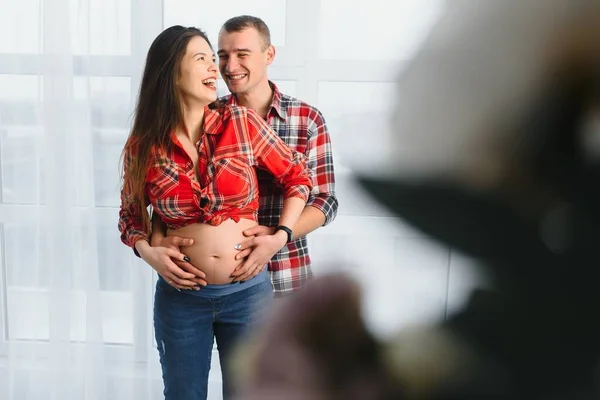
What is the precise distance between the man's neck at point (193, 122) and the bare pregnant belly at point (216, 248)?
0.23 metres

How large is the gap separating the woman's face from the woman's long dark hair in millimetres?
13

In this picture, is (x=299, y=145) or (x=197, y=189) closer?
(x=197, y=189)

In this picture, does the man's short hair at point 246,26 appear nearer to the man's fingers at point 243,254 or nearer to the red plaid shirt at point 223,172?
the red plaid shirt at point 223,172

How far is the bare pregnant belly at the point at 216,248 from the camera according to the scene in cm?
143

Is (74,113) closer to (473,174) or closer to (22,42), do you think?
(22,42)

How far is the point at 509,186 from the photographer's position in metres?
0.09

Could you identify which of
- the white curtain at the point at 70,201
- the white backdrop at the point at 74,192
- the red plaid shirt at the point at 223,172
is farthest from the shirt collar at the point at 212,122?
the white curtain at the point at 70,201

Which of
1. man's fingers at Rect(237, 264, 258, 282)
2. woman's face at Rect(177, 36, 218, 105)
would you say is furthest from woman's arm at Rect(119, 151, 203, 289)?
woman's face at Rect(177, 36, 218, 105)

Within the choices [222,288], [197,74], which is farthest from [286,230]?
[197,74]

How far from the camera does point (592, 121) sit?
9 centimetres

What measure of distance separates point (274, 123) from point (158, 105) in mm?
283

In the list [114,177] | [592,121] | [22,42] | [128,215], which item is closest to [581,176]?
[592,121]

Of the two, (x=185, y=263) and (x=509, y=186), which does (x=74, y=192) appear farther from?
(x=509, y=186)

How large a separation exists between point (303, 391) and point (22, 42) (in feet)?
8.41
